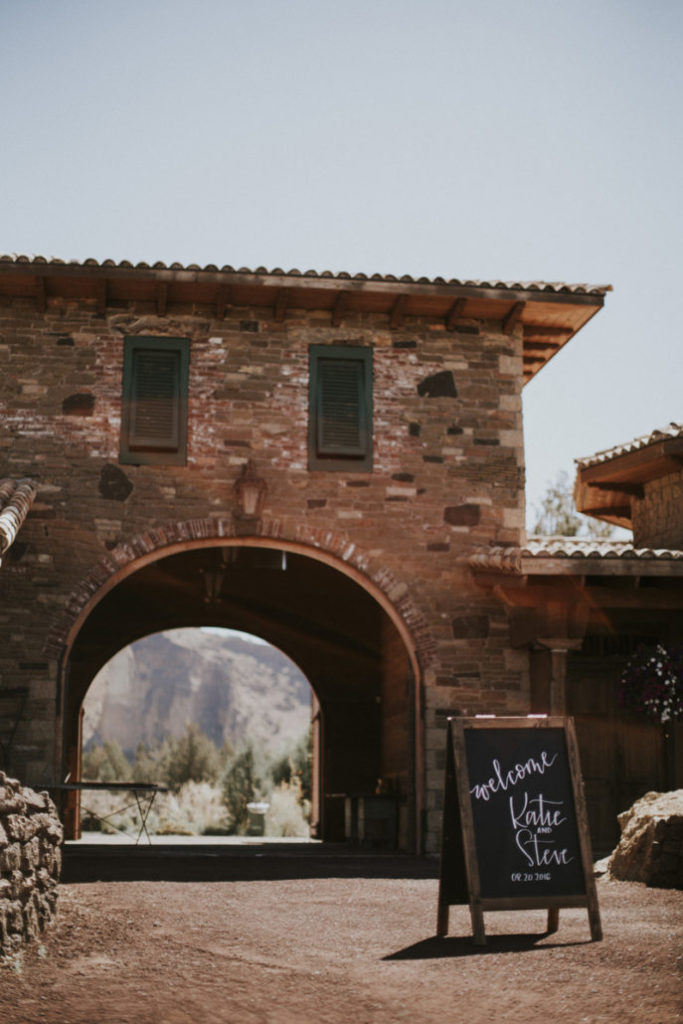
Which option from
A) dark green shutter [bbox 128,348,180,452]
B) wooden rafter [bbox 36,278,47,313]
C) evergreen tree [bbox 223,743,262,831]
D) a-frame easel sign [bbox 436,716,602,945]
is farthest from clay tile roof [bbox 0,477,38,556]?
evergreen tree [bbox 223,743,262,831]

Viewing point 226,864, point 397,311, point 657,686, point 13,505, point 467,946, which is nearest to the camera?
→ point 467,946

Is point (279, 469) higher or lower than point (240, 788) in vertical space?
higher

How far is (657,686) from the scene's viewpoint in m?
11.0

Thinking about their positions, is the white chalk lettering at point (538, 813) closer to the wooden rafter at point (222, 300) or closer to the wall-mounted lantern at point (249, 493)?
the wall-mounted lantern at point (249, 493)

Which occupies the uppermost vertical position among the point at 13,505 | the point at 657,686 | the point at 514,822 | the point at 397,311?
the point at 397,311

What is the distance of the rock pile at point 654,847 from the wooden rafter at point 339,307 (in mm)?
5721

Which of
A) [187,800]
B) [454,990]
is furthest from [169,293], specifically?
[187,800]

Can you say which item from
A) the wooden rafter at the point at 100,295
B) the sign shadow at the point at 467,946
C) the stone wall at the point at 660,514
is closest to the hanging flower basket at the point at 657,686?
the stone wall at the point at 660,514

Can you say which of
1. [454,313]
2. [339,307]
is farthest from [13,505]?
[454,313]

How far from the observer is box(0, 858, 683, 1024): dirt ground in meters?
4.27

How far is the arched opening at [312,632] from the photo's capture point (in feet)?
50.3

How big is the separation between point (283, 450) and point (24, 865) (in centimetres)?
634

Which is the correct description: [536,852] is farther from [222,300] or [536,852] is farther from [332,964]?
[222,300]

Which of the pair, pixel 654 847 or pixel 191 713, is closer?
pixel 654 847
